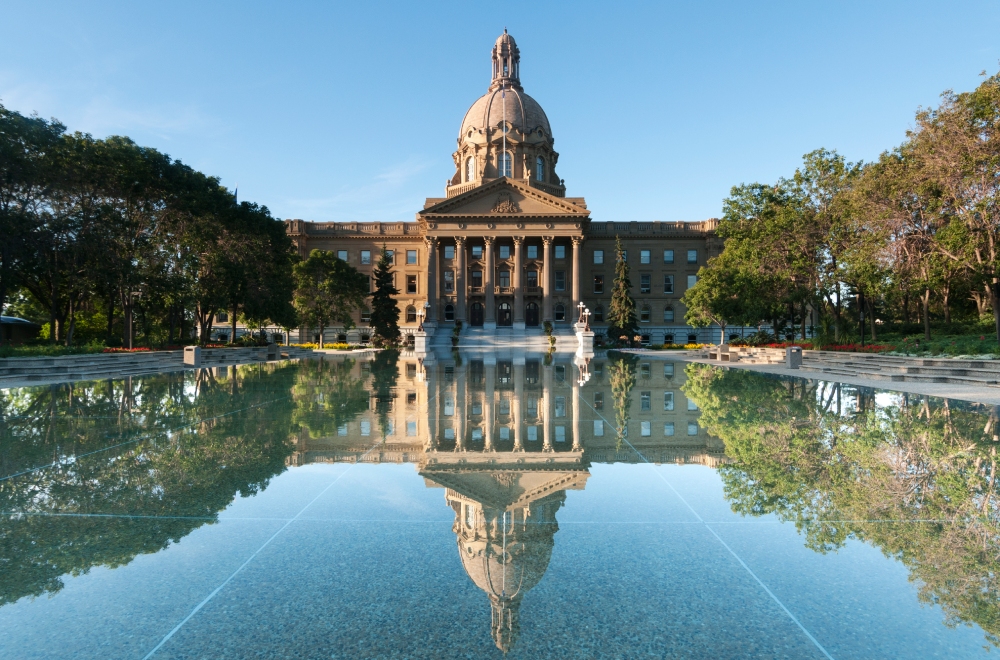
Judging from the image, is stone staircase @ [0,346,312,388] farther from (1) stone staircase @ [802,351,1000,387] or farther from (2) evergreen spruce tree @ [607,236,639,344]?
(2) evergreen spruce tree @ [607,236,639,344]

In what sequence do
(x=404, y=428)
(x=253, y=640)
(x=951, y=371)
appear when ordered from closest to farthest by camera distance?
1. (x=253, y=640)
2. (x=404, y=428)
3. (x=951, y=371)

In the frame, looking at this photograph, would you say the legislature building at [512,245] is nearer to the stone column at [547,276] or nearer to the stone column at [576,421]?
the stone column at [547,276]

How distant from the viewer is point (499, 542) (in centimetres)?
449

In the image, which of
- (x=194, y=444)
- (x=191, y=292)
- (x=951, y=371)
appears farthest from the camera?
(x=191, y=292)

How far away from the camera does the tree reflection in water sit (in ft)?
13.0

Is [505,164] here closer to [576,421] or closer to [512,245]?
[512,245]

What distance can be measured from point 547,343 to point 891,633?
52.1 m

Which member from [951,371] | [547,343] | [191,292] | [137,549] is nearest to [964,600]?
[137,549]

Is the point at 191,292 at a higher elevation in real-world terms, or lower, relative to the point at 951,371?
higher

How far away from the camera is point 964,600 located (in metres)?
3.52

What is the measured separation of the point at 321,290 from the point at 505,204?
74.6 ft

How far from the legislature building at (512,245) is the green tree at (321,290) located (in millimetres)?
9298

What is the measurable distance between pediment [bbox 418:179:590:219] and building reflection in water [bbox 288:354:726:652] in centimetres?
5260

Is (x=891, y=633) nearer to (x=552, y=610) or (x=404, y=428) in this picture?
(x=552, y=610)
